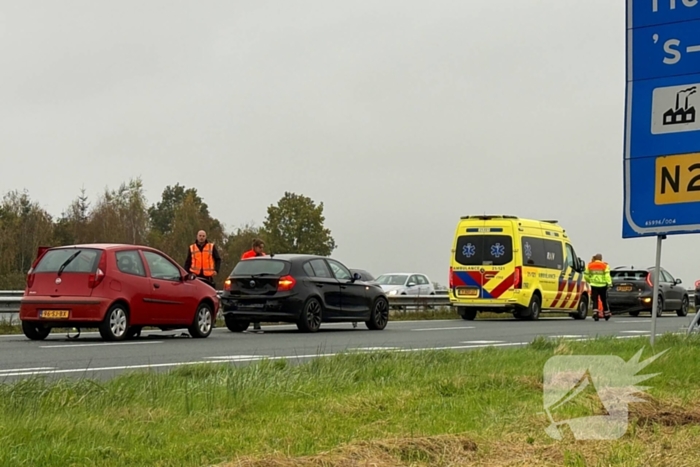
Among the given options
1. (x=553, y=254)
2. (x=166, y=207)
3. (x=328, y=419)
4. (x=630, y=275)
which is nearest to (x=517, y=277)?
(x=553, y=254)

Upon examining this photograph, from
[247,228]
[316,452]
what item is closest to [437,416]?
[316,452]

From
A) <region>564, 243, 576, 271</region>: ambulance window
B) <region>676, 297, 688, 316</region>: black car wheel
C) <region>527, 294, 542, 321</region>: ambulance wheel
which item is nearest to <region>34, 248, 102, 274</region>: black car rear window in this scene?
<region>527, 294, 542, 321</region>: ambulance wheel

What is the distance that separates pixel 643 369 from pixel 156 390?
15.5 feet

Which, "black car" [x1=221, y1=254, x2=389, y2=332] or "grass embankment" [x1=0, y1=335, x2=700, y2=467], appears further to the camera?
"black car" [x1=221, y1=254, x2=389, y2=332]

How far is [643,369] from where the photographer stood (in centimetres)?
1099

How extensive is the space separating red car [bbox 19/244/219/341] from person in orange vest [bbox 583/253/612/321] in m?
16.3

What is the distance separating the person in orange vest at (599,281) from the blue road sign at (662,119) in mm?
19116

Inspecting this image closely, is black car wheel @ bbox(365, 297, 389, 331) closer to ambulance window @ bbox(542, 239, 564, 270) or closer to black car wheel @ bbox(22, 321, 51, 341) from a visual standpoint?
black car wheel @ bbox(22, 321, 51, 341)

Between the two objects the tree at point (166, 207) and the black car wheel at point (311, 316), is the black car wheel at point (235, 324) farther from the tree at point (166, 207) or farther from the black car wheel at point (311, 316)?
the tree at point (166, 207)

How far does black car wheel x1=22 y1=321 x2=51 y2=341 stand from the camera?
724 inches

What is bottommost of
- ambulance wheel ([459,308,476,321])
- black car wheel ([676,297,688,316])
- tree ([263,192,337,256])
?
ambulance wheel ([459,308,476,321])

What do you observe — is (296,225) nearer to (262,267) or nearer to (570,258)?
(570,258)

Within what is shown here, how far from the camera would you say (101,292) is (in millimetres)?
17891

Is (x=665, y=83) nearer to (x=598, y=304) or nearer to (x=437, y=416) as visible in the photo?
(x=437, y=416)
